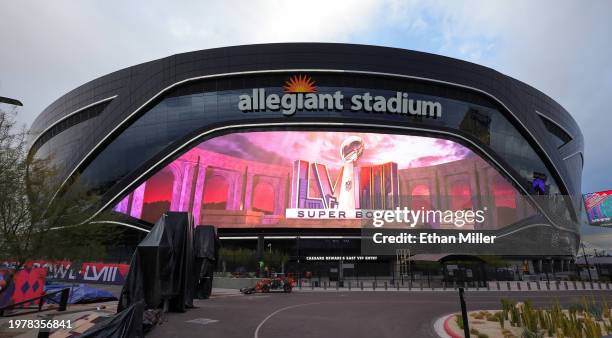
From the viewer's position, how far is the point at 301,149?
215 feet

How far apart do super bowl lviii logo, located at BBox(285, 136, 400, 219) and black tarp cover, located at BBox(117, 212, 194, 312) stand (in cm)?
4433

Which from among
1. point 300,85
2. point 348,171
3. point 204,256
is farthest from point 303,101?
point 204,256

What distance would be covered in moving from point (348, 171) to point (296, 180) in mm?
8507

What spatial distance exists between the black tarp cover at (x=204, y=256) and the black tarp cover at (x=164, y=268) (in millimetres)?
A: 3841

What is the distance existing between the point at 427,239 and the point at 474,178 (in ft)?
44.6

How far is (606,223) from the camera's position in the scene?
48156 millimetres

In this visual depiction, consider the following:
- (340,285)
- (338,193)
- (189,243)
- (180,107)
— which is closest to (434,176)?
(338,193)

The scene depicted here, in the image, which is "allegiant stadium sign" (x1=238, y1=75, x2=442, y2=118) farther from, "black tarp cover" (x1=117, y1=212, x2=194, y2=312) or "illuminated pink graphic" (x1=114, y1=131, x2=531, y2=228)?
"black tarp cover" (x1=117, y1=212, x2=194, y2=312)

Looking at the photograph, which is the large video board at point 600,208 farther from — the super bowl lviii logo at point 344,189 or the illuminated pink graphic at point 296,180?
the super bowl lviii logo at point 344,189

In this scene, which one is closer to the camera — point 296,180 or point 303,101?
point 296,180

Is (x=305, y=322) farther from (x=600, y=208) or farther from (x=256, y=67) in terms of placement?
(x=256, y=67)

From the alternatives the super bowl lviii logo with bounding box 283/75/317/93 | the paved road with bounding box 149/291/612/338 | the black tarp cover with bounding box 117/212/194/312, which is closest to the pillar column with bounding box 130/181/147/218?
the super bowl lviii logo with bounding box 283/75/317/93

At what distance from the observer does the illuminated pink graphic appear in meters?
63.6

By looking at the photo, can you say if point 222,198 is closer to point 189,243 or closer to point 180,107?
point 180,107
